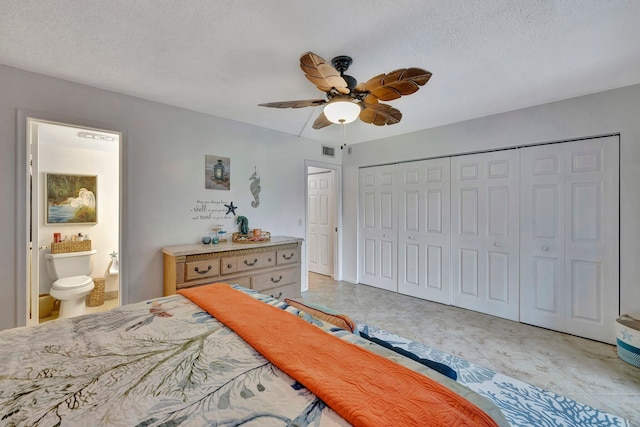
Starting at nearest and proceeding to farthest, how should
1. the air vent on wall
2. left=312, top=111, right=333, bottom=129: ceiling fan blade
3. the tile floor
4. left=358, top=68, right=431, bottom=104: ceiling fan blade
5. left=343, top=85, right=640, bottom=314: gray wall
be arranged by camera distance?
left=358, top=68, right=431, bottom=104: ceiling fan blade, the tile floor, left=312, top=111, right=333, bottom=129: ceiling fan blade, left=343, top=85, right=640, bottom=314: gray wall, the air vent on wall

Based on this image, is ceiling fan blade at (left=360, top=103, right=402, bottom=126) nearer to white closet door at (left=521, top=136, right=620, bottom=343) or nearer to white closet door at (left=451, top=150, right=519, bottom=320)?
white closet door at (left=451, top=150, right=519, bottom=320)

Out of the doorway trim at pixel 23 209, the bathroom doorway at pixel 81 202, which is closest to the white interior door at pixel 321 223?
the bathroom doorway at pixel 81 202

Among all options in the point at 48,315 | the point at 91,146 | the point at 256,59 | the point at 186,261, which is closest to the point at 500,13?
the point at 256,59

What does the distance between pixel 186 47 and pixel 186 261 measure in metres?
A: 1.83

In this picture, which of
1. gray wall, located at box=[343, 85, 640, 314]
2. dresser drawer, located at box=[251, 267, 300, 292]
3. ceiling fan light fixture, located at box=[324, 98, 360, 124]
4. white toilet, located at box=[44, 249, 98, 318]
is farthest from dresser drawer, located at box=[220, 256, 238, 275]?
gray wall, located at box=[343, 85, 640, 314]

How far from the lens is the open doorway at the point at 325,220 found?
4.77 m

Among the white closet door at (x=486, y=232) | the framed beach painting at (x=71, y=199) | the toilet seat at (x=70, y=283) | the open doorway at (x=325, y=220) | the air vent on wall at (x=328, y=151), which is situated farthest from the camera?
the open doorway at (x=325, y=220)

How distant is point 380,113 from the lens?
2.17 meters

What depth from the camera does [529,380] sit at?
79.6 inches

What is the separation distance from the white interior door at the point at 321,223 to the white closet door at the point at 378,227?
27.0 inches

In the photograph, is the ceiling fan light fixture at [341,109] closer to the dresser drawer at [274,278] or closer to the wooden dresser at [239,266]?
the wooden dresser at [239,266]

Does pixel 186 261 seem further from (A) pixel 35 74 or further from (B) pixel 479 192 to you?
(B) pixel 479 192

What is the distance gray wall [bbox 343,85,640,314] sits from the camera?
2.43 meters

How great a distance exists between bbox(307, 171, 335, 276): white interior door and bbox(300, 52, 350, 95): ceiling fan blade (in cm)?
310
